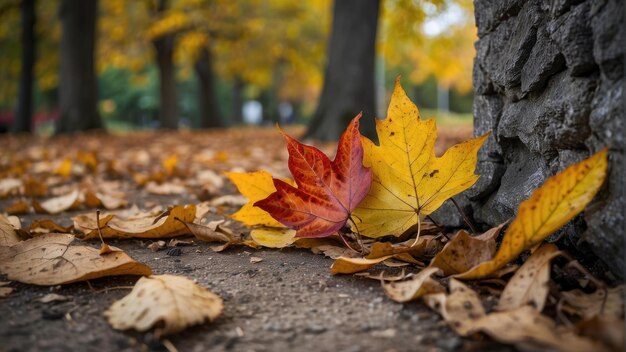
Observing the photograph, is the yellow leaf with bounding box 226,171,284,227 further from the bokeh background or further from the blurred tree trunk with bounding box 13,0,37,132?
the blurred tree trunk with bounding box 13,0,37,132

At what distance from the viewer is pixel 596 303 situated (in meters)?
0.97

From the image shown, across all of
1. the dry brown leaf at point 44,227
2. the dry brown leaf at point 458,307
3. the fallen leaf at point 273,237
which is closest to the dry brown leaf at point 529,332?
the dry brown leaf at point 458,307

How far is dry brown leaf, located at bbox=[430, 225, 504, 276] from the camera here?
3.80 feet

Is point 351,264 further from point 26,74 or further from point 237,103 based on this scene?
point 237,103

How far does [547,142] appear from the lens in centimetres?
133

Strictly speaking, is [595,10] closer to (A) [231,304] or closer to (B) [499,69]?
(B) [499,69]

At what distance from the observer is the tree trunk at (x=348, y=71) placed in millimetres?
6098

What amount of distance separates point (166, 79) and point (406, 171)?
14.1 m

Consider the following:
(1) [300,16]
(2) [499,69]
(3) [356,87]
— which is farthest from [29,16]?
(2) [499,69]

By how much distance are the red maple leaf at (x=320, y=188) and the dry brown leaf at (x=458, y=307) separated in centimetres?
38

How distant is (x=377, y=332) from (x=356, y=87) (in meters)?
5.35

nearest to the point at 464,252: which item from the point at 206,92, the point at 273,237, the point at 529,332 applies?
the point at 529,332

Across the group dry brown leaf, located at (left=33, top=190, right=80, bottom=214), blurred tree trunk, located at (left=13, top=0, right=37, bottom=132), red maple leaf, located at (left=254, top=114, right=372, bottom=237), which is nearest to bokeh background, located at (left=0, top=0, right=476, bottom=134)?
blurred tree trunk, located at (left=13, top=0, right=37, bottom=132)

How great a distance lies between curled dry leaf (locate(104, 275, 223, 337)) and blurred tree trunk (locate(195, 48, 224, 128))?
1595 centimetres
